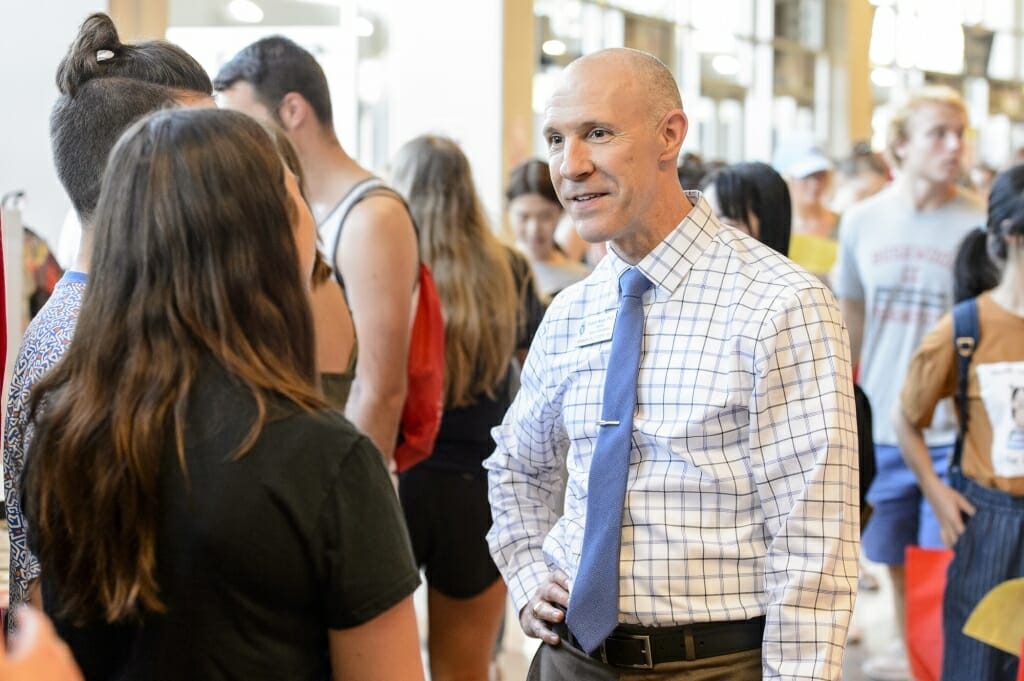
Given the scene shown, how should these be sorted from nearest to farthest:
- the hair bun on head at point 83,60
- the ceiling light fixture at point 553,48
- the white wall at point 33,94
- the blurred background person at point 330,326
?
1. the hair bun on head at point 83,60
2. the blurred background person at point 330,326
3. the white wall at point 33,94
4. the ceiling light fixture at point 553,48

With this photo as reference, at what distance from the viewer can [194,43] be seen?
22.1 ft

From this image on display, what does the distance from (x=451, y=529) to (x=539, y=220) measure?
1661 mm

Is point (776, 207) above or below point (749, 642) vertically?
above

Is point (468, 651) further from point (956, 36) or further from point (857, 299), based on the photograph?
point (956, 36)

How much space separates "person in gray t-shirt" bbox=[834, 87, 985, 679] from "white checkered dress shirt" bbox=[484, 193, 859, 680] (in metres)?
2.54

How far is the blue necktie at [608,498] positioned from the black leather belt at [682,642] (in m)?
0.05

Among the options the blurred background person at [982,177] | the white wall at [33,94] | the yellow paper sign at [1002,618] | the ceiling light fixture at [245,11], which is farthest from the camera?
the blurred background person at [982,177]

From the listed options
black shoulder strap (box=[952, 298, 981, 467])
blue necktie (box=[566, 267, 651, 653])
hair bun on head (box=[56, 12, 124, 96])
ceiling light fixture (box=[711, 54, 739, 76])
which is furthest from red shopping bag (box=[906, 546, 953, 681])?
ceiling light fixture (box=[711, 54, 739, 76])

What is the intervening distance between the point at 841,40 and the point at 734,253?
1619 centimetres

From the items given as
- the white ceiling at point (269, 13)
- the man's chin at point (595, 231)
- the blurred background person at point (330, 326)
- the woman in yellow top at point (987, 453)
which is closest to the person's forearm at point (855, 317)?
the woman in yellow top at point (987, 453)

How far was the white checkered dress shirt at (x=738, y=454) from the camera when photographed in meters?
1.88

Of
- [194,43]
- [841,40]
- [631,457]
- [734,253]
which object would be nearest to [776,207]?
[734,253]

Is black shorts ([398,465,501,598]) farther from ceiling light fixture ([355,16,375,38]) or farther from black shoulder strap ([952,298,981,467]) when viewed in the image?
ceiling light fixture ([355,16,375,38])

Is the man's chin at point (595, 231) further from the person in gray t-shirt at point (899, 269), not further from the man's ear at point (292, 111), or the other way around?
the person in gray t-shirt at point (899, 269)
